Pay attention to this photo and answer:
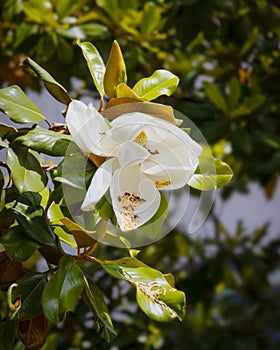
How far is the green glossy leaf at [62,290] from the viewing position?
1.92ft

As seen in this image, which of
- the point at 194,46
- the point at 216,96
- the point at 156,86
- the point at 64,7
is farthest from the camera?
the point at 194,46

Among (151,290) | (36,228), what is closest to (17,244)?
(36,228)

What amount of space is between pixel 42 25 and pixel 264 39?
20.1 inches

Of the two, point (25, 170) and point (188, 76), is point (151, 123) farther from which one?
point (188, 76)

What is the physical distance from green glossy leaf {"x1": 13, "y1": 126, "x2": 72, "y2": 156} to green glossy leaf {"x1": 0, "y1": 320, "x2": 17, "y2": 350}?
19cm

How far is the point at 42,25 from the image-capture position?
1421 mm

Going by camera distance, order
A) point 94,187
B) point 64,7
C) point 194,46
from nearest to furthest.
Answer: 1. point 94,187
2. point 64,7
3. point 194,46

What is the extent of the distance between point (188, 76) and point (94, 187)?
125cm

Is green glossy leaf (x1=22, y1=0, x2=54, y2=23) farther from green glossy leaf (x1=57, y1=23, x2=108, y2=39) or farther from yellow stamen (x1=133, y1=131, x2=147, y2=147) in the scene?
yellow stamen (x1=133, y1=131, x2=147, y2=147)

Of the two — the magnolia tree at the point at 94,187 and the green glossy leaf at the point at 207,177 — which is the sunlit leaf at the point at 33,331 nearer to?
the magnolia tree at the point at 94,187

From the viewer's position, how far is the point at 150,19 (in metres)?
1.41

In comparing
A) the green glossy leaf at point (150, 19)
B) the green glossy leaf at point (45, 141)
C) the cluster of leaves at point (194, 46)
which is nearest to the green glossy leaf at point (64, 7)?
the cluster of leaves at point (194, 46)

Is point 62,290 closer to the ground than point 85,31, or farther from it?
farther from it

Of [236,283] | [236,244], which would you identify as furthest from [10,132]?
[236,283]
